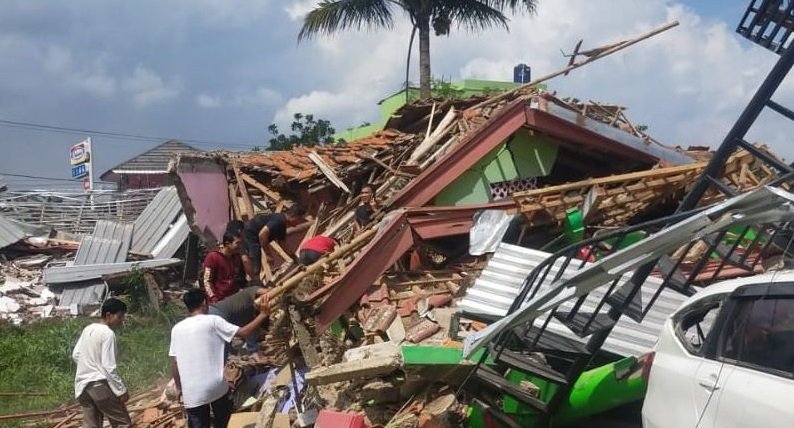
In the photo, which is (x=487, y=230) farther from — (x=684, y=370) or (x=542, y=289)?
(x=684, y=370)

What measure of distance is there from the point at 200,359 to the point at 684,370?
364 centimetres

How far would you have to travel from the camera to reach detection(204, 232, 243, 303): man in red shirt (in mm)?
8125

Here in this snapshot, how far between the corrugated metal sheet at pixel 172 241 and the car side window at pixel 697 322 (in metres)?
13.7

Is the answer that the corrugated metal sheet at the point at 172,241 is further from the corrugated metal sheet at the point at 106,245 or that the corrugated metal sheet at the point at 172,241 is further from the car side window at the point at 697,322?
the car side window at the point at 697,322

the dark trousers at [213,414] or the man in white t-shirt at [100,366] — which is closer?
the dark trousers at [213,414]

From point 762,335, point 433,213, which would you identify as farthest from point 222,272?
point 762,335

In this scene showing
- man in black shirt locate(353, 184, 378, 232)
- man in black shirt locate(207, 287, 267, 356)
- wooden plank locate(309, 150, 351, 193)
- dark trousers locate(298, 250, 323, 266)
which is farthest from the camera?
wooden plank locate(309, 150, 351, 193)

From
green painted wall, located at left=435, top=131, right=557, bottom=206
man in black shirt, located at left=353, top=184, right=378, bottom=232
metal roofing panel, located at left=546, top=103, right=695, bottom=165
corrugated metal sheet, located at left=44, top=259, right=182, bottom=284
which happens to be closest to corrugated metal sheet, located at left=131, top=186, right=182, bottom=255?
corrugated metal sheet, located at left=44, top=259, right=182, bottom=284

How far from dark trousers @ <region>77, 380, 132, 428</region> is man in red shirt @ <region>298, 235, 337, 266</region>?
2.59 metres

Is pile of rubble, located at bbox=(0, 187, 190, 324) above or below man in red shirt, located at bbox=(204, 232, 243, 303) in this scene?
below

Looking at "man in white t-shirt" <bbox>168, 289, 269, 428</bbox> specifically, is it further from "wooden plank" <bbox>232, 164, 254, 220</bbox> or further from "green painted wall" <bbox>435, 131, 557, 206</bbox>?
"wooden plank" <bbox>232, 164, 254, 220</bbox>

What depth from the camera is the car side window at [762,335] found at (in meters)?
3.55

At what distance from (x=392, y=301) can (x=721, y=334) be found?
5145 mm

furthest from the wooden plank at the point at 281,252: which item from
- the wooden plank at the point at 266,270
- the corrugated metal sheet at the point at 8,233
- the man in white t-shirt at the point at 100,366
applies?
the corrugated metal sheet at the point at 8,233
